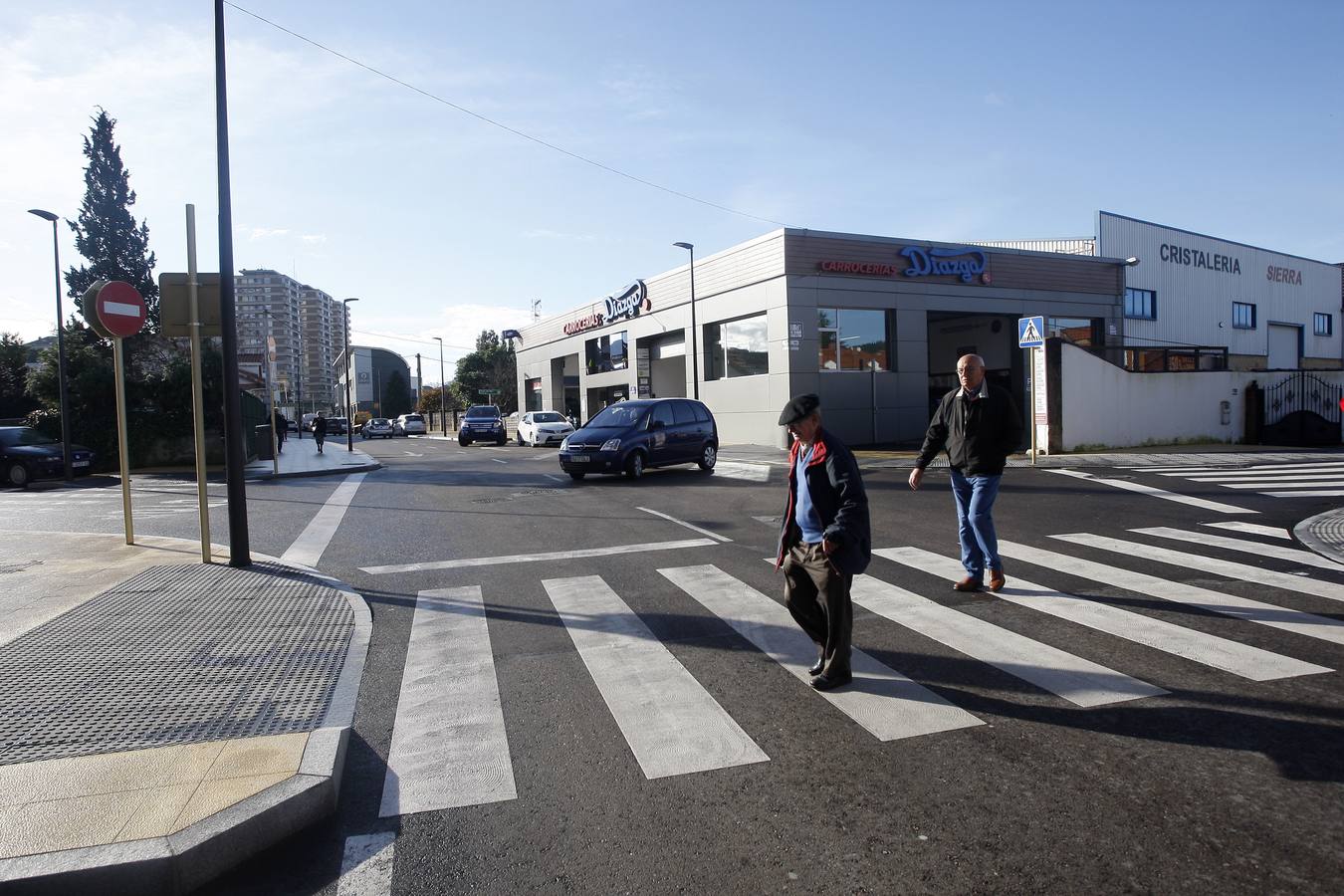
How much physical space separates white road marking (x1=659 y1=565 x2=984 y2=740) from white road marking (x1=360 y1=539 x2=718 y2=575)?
76.5 inches

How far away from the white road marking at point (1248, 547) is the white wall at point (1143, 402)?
11691 mm

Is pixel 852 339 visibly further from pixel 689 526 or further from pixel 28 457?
pixel 28 457

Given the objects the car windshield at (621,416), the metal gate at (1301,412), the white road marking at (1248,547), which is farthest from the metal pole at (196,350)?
the metal gate at (1301,412)

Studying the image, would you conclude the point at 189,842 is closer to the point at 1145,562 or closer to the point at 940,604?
the point at 940,604

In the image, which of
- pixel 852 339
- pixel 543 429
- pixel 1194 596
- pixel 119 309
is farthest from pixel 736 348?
pixel 1194 596

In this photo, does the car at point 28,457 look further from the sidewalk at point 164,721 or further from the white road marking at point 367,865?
the white road marking at point 367,865

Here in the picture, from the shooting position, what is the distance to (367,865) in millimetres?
3010

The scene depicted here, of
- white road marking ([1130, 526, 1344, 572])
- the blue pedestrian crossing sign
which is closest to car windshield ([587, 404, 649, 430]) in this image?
the blue pedestrian crossing sign

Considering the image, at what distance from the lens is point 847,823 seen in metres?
3.19

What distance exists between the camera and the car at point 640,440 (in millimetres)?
17125

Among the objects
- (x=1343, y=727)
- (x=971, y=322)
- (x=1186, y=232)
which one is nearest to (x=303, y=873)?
(x=1343, y=727)

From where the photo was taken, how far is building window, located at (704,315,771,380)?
91.7 feet

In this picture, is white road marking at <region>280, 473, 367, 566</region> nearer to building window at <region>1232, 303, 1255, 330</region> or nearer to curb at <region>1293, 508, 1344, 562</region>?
curb at <region>1293, 508, 1344, 562</region>

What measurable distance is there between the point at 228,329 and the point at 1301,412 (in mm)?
27011
